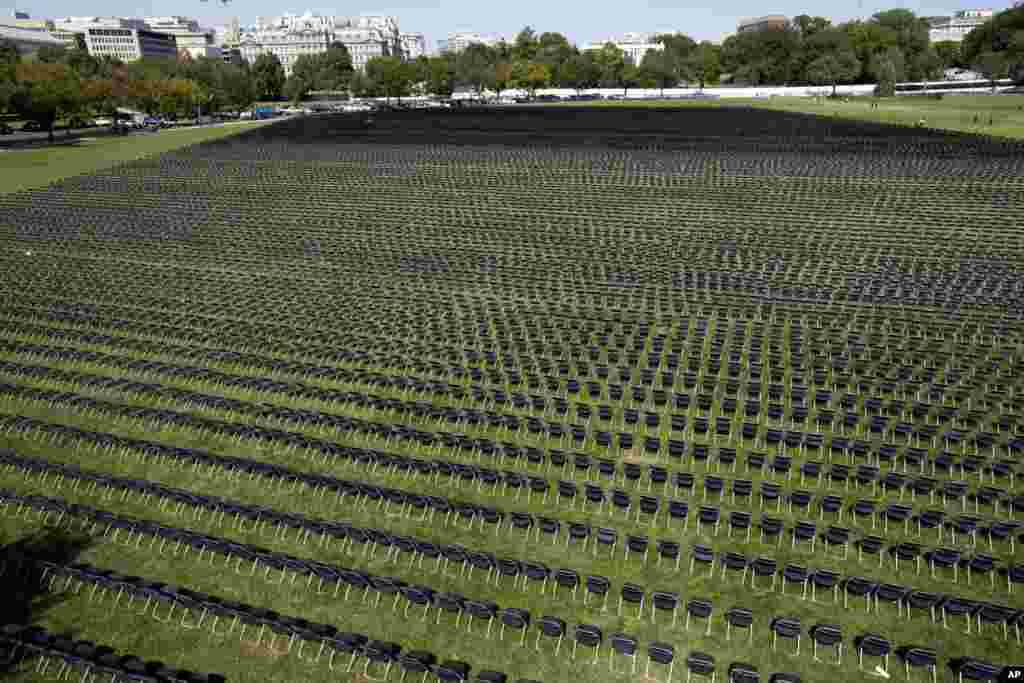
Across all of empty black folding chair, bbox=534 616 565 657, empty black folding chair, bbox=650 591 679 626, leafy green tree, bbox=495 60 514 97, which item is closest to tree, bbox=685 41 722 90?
leafy green tree, bbox=495 60 514 97

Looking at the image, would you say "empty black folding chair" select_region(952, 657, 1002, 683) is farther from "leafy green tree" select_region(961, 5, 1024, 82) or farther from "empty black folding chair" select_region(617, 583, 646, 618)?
"leafy green tree" select_region(961, 5, 1024, 82)

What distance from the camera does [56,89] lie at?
84438 mm

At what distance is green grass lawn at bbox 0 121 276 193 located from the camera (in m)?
61.2

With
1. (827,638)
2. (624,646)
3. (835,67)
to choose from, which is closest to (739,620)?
(827,638)

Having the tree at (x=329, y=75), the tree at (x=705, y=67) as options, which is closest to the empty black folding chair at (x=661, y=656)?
the tree at (x=705, y=67)

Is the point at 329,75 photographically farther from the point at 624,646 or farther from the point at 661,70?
the point at 624,646

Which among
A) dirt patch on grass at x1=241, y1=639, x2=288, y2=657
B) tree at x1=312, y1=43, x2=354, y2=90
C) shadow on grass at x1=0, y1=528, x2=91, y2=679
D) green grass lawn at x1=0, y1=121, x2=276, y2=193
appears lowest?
dirt patch on grass at x1=241, y1=639, x2=288, y2=657

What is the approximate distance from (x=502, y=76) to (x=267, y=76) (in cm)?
6274

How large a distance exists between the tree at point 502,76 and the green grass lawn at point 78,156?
102 meters

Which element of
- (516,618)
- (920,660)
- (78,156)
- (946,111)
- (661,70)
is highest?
(661,70)

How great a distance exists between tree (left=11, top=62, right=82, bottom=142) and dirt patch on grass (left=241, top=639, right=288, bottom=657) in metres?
94.4

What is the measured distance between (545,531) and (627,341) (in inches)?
409

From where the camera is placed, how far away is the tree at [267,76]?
176750 mm

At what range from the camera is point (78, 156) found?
74.9 metres
